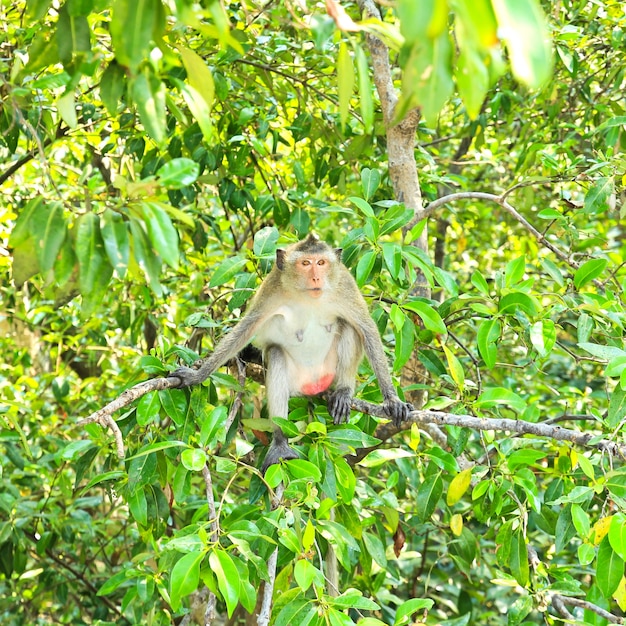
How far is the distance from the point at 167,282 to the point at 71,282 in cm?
361

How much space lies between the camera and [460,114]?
602 cm

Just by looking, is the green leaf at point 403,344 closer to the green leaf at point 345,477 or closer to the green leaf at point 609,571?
the green leaf at point 345,477

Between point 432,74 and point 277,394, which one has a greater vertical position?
point 432,74

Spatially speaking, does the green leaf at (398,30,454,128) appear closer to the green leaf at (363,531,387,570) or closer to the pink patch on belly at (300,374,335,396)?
the green leaf at (363,531,387,570)

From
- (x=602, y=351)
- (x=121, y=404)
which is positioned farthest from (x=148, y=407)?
(x=602, y=351)

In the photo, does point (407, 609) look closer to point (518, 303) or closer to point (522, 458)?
point (522, 458)

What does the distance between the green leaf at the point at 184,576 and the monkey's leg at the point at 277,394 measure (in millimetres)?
1339

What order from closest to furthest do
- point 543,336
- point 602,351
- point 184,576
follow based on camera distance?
point 184,576
point 602,351
point 543,336

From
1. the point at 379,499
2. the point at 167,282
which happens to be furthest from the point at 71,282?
the point at 167,282

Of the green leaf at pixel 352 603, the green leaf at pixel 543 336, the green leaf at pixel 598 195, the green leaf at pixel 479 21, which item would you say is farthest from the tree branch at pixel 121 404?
the green leaf at pixel 598 195

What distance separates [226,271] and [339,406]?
91cm

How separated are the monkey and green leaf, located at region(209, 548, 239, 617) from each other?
1.46 metres

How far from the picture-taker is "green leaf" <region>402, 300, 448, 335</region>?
3381mm

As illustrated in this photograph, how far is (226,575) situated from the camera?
2.48m
